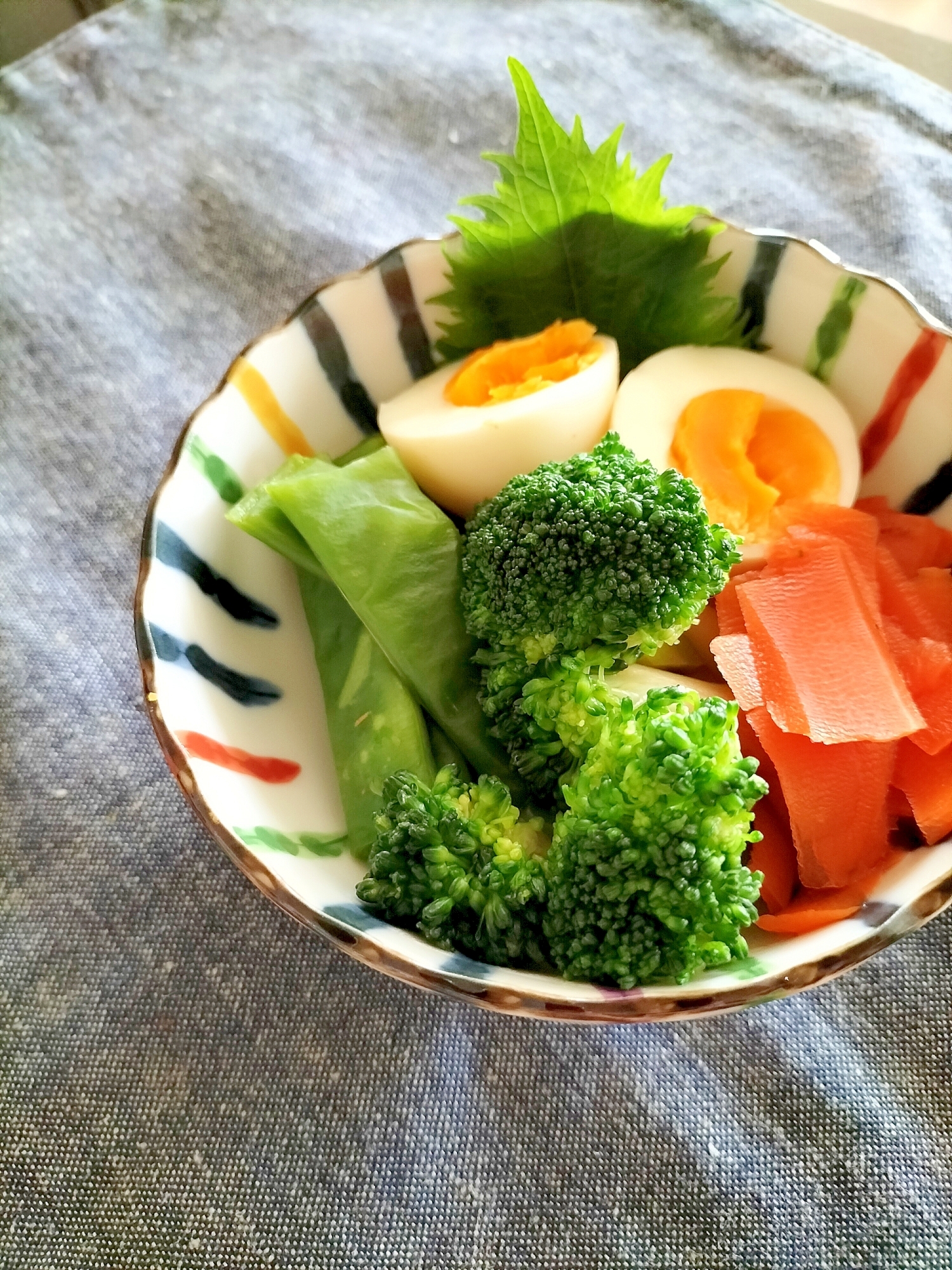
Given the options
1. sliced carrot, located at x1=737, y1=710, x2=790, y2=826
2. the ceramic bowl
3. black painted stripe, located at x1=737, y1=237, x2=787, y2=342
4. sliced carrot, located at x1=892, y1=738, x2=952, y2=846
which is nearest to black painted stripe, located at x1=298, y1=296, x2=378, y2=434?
the ceramic bowl

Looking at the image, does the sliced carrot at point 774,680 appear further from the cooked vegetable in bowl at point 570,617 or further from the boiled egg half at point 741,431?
the boiled egg half at point 741,431

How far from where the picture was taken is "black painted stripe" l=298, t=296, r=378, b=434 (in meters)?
1.15

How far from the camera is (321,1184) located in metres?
0.92

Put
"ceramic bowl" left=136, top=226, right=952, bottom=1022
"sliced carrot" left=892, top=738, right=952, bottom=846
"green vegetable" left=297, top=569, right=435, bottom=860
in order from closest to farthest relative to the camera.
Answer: "ceramic bowl" left=136, top=226, right=952, bottom=1022
"sliced carrot" left=892, top=738, right=952, bottom=846
"green vegetable" left=297, top=569, right=435, bottom=860

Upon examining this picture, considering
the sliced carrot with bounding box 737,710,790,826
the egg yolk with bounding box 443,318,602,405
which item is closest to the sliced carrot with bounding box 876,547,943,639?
the sliced carrot with bounding box 737,710,790,826

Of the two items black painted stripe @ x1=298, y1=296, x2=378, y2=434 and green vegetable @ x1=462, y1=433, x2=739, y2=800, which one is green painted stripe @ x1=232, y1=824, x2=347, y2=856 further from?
black painted stripe @ x1=298, y1=296, x2=378, y2=434

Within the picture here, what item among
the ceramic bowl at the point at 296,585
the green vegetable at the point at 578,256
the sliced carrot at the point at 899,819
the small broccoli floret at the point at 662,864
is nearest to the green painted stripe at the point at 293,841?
the ceramic bowl at the point at 296,585

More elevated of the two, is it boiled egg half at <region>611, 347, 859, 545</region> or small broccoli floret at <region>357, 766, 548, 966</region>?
boiled egg half at <region>611, 347, 859, 545</region>

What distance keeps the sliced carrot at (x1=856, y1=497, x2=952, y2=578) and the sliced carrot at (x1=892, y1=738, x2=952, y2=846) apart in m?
0.24

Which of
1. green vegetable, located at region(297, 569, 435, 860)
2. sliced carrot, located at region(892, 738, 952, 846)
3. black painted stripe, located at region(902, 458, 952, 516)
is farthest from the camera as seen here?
black painted stripe, located at region(902, 458, 952, 516)

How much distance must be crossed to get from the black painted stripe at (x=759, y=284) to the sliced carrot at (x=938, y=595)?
0.38m

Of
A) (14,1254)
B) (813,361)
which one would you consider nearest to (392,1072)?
(14,1254)

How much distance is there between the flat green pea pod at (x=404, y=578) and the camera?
3.32 ft

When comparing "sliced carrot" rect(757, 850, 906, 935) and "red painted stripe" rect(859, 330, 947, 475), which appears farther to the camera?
"red painted stripe" rect(859, 330, 947, 475)
